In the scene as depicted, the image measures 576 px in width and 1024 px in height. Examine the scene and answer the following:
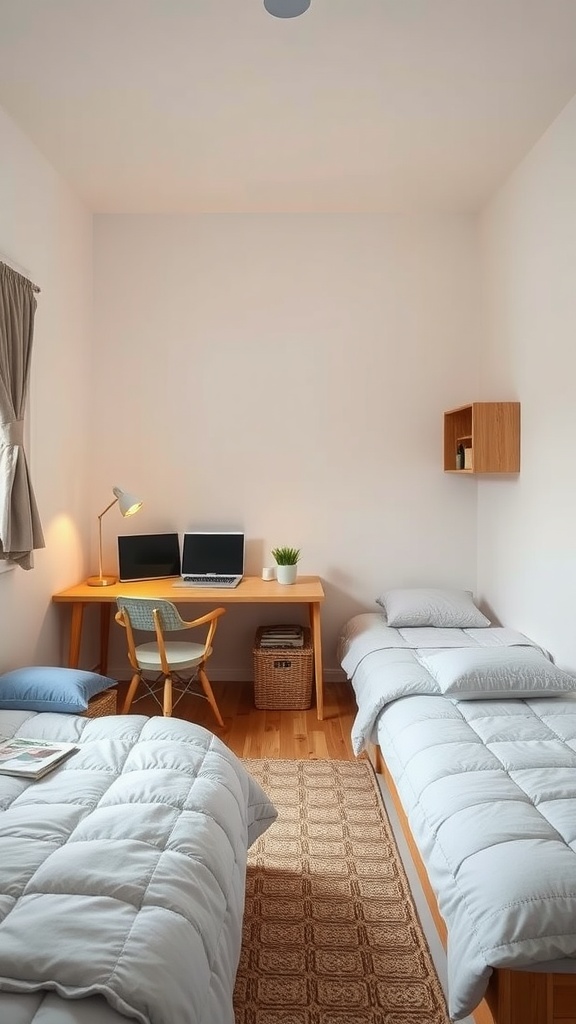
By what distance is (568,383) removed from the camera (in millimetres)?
3131

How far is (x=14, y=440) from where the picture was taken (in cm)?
312

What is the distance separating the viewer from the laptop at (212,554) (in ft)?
14.1

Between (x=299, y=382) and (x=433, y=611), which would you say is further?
(x=299, y=382)

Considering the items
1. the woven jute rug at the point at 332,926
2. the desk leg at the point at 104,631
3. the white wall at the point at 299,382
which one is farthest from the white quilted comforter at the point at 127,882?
the white wall at the point at 299,382

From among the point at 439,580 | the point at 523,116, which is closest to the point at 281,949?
the point at 439,580

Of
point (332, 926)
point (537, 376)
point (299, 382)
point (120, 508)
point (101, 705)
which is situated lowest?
point (332, 926)

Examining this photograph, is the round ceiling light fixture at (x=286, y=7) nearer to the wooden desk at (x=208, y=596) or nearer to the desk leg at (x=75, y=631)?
the wooden desk at (x=208, y=596)

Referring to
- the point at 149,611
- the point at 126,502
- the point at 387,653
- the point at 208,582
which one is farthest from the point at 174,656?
the point at 387,653

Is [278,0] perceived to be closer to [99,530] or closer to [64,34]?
[64,34]

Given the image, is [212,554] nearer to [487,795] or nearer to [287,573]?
[287,573]

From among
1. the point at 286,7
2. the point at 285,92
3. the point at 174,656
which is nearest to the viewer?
the point at 286,7

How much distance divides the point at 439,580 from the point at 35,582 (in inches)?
93.8

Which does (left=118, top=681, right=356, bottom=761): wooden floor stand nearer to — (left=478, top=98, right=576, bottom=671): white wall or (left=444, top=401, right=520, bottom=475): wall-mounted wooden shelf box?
(left=478, top=98, right=576, bottom=671): white wall

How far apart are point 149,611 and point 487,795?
1971 mm
